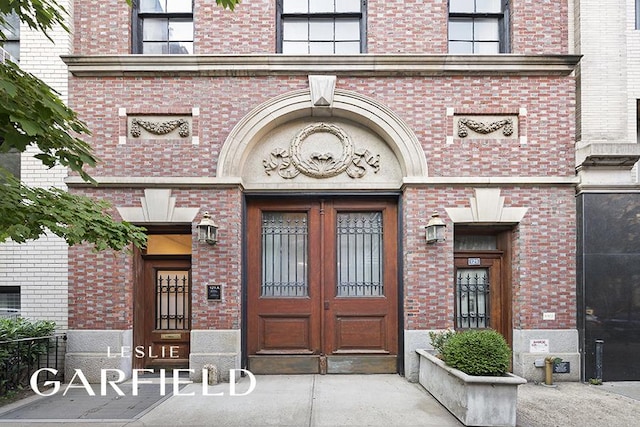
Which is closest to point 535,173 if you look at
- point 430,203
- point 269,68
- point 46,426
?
point 430,203

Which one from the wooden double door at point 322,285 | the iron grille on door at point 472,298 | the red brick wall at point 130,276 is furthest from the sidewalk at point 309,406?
the iron grille on door at point 472,298

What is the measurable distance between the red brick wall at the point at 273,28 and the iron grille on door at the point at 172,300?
446 centimetres

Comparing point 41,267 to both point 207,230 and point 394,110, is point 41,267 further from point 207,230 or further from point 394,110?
point 394,110

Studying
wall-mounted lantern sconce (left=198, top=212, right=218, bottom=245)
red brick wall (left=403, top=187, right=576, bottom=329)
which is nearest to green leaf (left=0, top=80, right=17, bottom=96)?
wall-mounted lantern sconce (left=198, top=212, right=218, bottom=245)

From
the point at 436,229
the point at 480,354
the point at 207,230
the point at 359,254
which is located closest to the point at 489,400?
the point at 480,354

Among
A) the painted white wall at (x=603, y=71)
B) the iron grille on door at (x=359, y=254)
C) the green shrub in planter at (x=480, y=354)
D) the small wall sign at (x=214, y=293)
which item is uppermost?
the painted white wall at (x=603, y=71)

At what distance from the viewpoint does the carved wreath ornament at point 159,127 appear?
8.45m

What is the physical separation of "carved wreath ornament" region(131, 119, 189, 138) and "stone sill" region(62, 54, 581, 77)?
94 centimetres

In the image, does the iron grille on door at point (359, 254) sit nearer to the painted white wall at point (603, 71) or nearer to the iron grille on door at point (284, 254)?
the iron grille on door at point (284, 254)

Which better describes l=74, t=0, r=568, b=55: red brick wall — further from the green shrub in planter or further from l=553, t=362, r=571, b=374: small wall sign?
l=553, t=362, r=571, b=374: small wall sign

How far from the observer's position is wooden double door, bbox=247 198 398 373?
337 inches

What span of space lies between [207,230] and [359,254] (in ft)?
9.84

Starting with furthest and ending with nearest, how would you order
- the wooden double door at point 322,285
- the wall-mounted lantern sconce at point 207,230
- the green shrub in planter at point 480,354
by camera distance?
1. the wooden double door at point 322,285
2. the wall-mounted lantern sconce at point 207,230
3. the green shrub in planter at point 480,354

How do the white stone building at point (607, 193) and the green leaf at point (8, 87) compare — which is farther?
the white stone building at point (607, 193)
